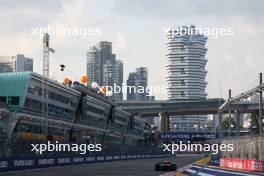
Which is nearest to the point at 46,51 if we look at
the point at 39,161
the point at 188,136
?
the point at 39,161

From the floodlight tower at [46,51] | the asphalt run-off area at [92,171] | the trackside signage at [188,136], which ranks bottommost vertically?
the asphalt run-off area at [92,171]

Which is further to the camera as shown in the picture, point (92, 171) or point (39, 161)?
point (39, 161)

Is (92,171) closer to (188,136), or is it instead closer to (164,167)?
(164,167)

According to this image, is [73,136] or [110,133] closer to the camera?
[73,136]

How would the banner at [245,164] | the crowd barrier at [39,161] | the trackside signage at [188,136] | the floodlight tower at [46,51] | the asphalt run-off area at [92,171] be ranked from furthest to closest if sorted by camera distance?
the trackside signage at [188,136], the floodlight tower at [46,51], the crowd barrier at [39,161], the banner at [245,164], the asphalt run-off area at [92,171]

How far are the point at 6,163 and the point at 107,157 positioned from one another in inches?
1663

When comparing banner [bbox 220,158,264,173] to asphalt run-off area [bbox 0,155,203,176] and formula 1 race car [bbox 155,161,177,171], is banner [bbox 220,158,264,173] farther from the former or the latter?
asphalt run-off area [bbox 0,155,203,176]

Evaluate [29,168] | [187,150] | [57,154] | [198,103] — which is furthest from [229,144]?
[187,150]

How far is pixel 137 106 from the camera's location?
6575 inches

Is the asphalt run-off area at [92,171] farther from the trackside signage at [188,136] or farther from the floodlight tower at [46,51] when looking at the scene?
the trackside signage at [188,136]

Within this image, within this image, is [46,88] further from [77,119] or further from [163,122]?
[163,122]

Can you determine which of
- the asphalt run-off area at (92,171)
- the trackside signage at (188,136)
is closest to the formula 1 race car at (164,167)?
the asphalt run-off area at (92,171)

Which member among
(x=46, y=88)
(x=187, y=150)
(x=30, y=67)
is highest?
(x=30, y=67)

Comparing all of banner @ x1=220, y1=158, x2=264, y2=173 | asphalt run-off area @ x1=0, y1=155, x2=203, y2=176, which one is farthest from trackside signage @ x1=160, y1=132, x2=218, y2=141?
asphalt run-off area @ x1=0, y1=155, x2=203, y2=176
